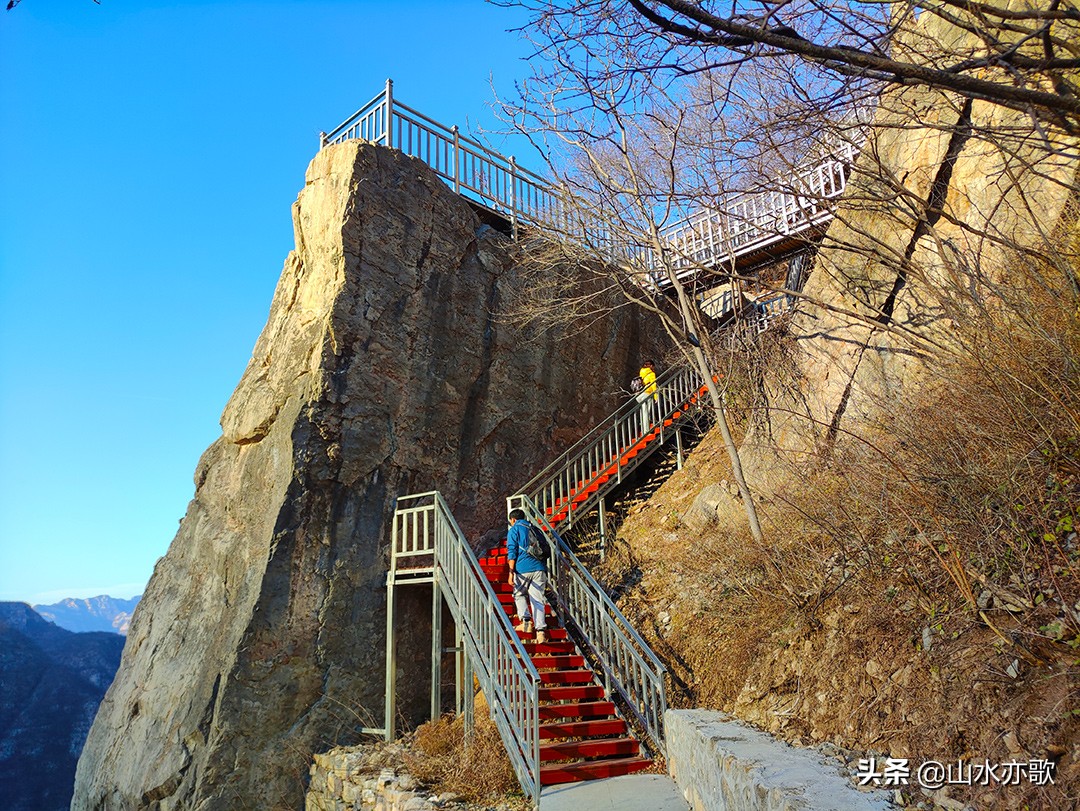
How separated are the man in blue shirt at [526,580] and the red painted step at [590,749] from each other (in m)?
1.93

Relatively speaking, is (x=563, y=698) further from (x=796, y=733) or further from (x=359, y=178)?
(x=359, y=178)

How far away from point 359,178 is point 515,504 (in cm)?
665

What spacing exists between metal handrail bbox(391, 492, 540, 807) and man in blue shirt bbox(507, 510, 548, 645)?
1.33ft

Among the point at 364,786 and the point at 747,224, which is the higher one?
the point at 747,224

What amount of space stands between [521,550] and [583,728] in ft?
8.34

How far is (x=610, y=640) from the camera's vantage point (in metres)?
9.60

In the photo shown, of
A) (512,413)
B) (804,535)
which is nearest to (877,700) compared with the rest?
(804,535)

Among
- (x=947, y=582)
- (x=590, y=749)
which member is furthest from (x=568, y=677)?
(x=947, y=582)

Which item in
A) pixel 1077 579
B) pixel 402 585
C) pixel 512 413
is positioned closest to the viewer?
pixel 1077 579

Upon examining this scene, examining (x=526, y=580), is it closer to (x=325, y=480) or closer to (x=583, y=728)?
(x=583, y=728)

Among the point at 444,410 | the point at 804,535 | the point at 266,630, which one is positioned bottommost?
the point at 266,630

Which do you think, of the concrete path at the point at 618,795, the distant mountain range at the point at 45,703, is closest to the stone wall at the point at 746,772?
the concrete path at the point at 618,795

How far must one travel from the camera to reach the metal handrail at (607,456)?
13336mm

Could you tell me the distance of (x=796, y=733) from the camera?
6027 mm
